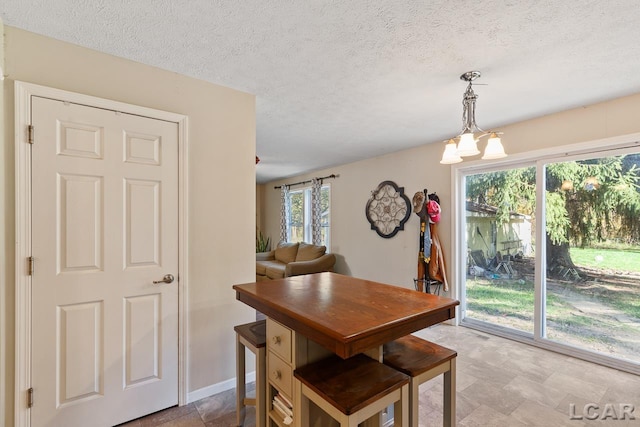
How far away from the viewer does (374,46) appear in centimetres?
173

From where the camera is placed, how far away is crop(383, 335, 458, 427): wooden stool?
1376mm

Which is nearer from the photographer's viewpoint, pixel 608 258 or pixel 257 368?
pixel 257 368

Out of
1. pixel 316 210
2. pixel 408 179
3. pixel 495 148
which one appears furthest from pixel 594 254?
pixel 316 210

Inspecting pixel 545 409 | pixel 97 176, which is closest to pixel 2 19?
pixel 97 176

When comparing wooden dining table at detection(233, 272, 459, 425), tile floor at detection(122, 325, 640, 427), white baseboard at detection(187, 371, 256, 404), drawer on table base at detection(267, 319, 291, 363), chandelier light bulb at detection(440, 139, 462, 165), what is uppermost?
chandelier light bulb at detection(440, 139, 462, 165)

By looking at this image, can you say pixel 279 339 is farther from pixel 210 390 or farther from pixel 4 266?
pixel 4 266

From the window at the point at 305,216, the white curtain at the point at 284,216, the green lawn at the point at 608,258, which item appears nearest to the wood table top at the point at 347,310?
the green lawn at the point at 608,258

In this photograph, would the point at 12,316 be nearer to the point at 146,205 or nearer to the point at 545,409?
the point at 146,205

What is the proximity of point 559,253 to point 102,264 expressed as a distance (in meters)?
3.89

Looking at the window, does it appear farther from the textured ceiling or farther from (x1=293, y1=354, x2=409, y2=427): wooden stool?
(x1=293, y1=354, x2=409, y2=427): wooden stool

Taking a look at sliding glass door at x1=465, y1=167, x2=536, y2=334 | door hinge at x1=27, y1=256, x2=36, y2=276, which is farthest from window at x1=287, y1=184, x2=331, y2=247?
door hinge at x1=27, y1=256, x2=36, y2=276

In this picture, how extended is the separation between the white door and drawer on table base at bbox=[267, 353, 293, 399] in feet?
2.84

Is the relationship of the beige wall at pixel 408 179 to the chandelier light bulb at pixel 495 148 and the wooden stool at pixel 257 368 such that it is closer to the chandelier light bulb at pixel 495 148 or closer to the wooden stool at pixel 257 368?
the chandelier light bulb at pixel 495 148

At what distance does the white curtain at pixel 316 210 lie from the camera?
19.1ft
